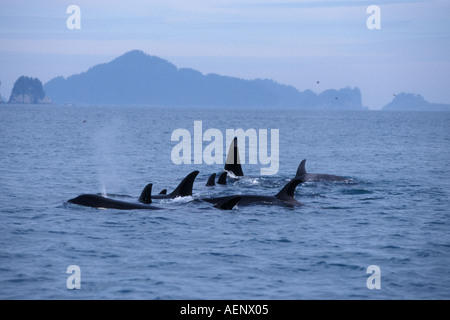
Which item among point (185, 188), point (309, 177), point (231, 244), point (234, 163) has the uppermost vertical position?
point (234, 163)

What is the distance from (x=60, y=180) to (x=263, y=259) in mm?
20560

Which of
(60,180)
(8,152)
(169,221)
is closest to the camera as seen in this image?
(169,221)

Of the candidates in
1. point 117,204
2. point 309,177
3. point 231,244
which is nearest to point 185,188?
point 117,204

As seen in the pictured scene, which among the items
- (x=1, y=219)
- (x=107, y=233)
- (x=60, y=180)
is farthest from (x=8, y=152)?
(x=107, y=233)

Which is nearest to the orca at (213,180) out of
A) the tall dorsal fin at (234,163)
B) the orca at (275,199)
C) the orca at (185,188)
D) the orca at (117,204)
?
the tall dorsal fin at (234,163)

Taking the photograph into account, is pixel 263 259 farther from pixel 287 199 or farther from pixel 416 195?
pixel 416 195

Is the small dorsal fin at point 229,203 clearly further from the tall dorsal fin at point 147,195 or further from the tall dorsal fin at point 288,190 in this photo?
the tall dorsal fin at point 147,195

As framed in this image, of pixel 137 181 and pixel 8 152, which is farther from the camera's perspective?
pixel 8 152

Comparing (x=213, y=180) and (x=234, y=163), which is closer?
(x=213, y=180)

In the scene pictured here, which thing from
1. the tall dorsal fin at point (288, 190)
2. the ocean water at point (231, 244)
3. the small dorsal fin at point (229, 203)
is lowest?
the ocean water at point (231, 244)

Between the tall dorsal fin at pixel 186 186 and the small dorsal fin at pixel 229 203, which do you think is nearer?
the small dorsal fin at pixel 229 203

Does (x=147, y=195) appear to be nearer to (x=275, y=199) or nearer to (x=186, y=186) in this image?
(x=186, y=186)

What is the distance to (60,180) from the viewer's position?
3556 centimetres

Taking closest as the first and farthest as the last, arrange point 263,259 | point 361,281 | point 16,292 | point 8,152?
point 16,292 < point 361,281 < point 263,259 < point 8,152
